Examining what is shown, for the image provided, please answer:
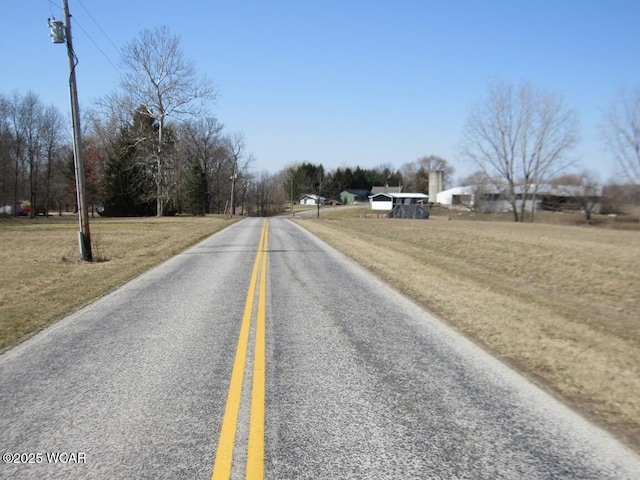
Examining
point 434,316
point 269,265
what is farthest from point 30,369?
point 269,265

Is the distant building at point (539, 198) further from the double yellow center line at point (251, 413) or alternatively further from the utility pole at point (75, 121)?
the double yellow center line at point (251, 413)

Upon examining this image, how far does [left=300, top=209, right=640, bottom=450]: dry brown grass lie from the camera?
173 inches

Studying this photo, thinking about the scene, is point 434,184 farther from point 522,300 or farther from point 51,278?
point 51,278

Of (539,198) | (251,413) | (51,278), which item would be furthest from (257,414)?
(539,198)

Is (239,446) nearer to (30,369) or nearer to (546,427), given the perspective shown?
(546,427)

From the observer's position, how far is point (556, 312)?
7.83 m

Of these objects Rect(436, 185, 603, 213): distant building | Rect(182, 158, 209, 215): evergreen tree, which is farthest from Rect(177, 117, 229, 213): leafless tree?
Rect(436, 185, 603, 213): distant building

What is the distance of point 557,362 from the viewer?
5074 millimetres

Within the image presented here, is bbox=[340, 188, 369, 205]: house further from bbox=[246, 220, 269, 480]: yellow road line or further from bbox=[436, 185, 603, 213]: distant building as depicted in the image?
bbox=[246, 220, 269, 480]: yellow road line

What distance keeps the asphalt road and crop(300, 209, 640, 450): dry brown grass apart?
0.40 m

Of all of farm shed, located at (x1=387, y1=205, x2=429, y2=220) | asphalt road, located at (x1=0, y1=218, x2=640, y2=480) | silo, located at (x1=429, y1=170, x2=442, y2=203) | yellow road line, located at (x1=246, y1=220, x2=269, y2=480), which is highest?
silo, located at (x1=429, y1=170, x2=442, y2=203)

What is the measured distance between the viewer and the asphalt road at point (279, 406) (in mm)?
3002

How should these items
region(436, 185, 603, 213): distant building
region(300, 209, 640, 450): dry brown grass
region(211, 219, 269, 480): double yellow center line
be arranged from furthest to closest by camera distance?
1. region(436, 185, 603, 213): distant building
2. region(300, 209, 640, 450): dry brown grass
3. region(211, 219, 269, 480): double yellow center line

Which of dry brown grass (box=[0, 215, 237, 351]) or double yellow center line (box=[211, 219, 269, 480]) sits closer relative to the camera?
double yellow center line (box=[211, 219, 269, 480])
